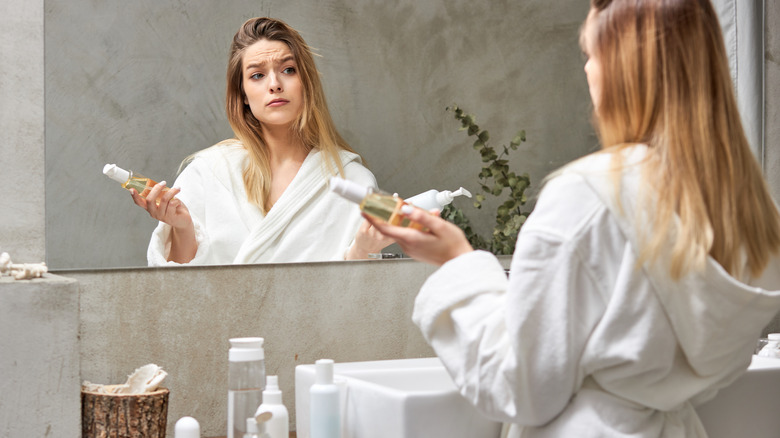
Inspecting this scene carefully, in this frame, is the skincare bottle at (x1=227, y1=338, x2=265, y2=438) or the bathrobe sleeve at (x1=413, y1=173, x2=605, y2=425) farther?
the skincare bottle at (x1=227, y1=338, x2=265, y2=438)

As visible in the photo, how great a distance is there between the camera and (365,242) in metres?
1.61

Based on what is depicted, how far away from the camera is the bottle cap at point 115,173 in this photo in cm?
139

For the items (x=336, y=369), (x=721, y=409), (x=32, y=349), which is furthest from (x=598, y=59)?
(x=32, y=349)

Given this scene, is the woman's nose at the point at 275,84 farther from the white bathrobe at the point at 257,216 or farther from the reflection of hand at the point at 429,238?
the reflection of hand at the point at 429,238

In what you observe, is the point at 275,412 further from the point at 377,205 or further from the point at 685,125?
the point at 685,125

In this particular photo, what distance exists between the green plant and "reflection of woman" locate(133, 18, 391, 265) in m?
0.26

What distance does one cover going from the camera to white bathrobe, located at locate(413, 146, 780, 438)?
871 mm

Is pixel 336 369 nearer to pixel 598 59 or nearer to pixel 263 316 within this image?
pixel 263 316

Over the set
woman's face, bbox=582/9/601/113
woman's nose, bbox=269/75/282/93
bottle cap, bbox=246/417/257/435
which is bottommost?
bottle cap, bbox=246/417/257/435

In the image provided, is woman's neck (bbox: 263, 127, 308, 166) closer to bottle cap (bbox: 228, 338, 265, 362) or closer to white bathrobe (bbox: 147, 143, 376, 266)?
white bathrobe (bbox: 147, 143, 376, 266)

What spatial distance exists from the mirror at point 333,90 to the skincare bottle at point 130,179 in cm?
1

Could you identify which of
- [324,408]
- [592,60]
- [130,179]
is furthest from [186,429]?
[592,60]

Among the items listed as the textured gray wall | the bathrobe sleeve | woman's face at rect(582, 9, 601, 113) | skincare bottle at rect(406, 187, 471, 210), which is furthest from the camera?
skincare bottle at rect(406, 187, 471, 210)

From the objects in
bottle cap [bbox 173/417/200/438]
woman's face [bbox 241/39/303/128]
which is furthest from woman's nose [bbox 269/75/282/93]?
bottle cap [bbox 173/417/200/438]
